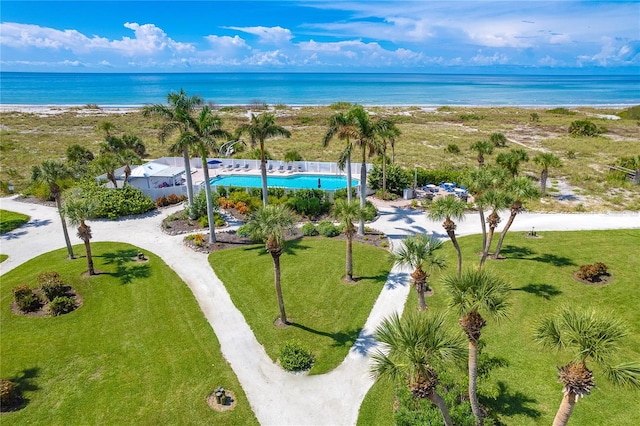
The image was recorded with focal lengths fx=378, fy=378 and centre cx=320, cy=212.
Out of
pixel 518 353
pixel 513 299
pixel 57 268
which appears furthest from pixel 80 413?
pixel 513 299

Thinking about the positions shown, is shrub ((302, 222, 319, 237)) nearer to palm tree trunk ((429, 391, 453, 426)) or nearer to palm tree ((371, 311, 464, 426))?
palm tree trunk ((429, 391, 453, 426))

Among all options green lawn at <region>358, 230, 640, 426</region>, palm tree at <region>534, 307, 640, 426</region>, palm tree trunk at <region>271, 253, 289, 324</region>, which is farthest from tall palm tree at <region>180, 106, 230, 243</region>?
palm tree at <region>534, 307, 640, 426</region>

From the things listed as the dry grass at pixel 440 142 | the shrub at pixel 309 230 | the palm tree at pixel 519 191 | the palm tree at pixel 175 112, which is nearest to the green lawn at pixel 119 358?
the shrub at pixel 309 230

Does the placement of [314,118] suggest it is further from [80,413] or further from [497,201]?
[80,413]

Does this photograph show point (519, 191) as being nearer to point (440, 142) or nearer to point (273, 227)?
point (273, 227)

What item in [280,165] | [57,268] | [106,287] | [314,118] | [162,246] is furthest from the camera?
[314,118]

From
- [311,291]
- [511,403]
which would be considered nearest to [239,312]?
[311,291]

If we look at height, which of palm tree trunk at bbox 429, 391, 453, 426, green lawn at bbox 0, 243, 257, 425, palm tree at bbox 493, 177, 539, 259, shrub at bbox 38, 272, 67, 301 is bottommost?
green lawn at bbox 0, 243, 257, 425
